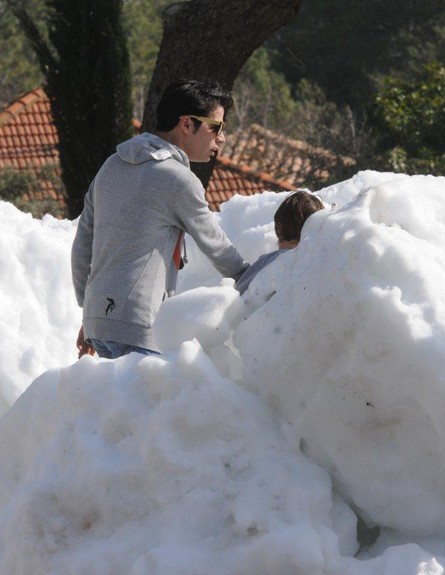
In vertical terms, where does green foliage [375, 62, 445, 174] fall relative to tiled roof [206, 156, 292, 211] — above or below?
above

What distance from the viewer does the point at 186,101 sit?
3514mm

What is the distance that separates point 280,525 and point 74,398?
63 cm

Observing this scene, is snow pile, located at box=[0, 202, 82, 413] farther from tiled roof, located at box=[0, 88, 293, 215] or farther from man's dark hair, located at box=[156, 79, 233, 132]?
tiled roof, located at box=[0, 88, 293, 215]

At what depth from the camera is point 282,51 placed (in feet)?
119

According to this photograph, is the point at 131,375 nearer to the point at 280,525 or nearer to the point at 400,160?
the point at 280,525

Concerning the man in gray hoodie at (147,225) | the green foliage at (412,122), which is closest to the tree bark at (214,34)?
the man in gray hoodie at (147,225)

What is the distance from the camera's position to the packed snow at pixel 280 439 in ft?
8.22

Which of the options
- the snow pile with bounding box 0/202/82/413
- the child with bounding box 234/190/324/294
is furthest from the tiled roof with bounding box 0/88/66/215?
the child with bounding box 234/190/324/294

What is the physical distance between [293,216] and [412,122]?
39.9 feet

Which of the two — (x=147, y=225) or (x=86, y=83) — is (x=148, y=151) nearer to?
(x=147, y=225)

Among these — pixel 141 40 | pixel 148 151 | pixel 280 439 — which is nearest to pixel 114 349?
pixel 148 151

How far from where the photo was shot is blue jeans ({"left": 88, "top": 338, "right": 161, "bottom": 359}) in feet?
11.3

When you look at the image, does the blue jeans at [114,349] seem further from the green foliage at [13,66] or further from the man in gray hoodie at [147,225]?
the green foliage at [13,66]

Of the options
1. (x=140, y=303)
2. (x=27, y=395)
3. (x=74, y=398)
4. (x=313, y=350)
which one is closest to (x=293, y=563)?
(x=313, y=350)
